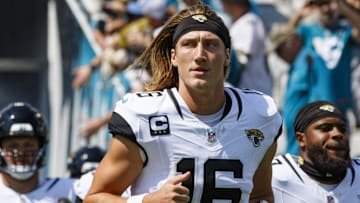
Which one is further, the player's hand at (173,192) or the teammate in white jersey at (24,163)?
the teammate in white jersey at (24,163)

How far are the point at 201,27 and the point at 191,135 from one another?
1.41 feet

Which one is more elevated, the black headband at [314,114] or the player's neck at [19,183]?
the black headband at [314,114]

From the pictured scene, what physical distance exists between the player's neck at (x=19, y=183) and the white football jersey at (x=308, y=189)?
1.47 metres

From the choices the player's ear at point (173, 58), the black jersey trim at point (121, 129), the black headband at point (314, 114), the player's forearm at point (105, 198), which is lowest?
the player's forearm at point (105, 198)

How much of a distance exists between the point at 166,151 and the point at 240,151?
30 centimetres

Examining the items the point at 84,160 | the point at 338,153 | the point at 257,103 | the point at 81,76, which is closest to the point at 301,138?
the point at 338,153

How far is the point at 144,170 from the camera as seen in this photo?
4828 mm

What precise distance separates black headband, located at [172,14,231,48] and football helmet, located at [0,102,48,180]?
6.18 ft

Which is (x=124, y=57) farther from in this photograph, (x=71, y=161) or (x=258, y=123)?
(x=258, y=123)

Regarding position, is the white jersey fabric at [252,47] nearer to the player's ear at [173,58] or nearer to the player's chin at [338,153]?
the player's chin at [338,153]

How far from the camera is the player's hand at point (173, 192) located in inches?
179

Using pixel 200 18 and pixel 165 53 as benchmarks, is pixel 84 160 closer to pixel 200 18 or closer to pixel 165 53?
pixel 165 53

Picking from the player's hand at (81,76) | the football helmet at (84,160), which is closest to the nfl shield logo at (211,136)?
the football helmet at (84,160)

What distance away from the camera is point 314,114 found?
595cm
